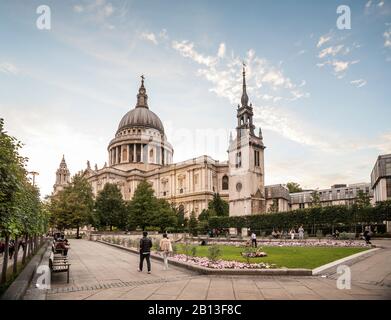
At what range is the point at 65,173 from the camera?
155 meters

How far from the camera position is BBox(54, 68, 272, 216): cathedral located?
73.4 metres

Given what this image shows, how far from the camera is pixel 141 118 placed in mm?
115000

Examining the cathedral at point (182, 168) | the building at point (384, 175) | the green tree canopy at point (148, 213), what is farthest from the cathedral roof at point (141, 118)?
the building at point (384, 175)

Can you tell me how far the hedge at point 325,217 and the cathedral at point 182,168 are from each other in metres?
19.6

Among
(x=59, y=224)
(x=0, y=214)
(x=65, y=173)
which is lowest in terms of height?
(x=59, y=224)

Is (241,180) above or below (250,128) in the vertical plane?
below

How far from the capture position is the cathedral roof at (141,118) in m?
114

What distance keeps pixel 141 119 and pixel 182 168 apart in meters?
29.9

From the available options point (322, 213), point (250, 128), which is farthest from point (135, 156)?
point (322, 213)

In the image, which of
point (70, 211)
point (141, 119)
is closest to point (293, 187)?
point (141, 119)

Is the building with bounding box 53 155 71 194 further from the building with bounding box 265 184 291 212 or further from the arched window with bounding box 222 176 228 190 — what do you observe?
the building with bounding box 265 184 291 212

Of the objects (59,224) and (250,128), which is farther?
(250,128)

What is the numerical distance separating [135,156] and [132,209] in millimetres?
50030
